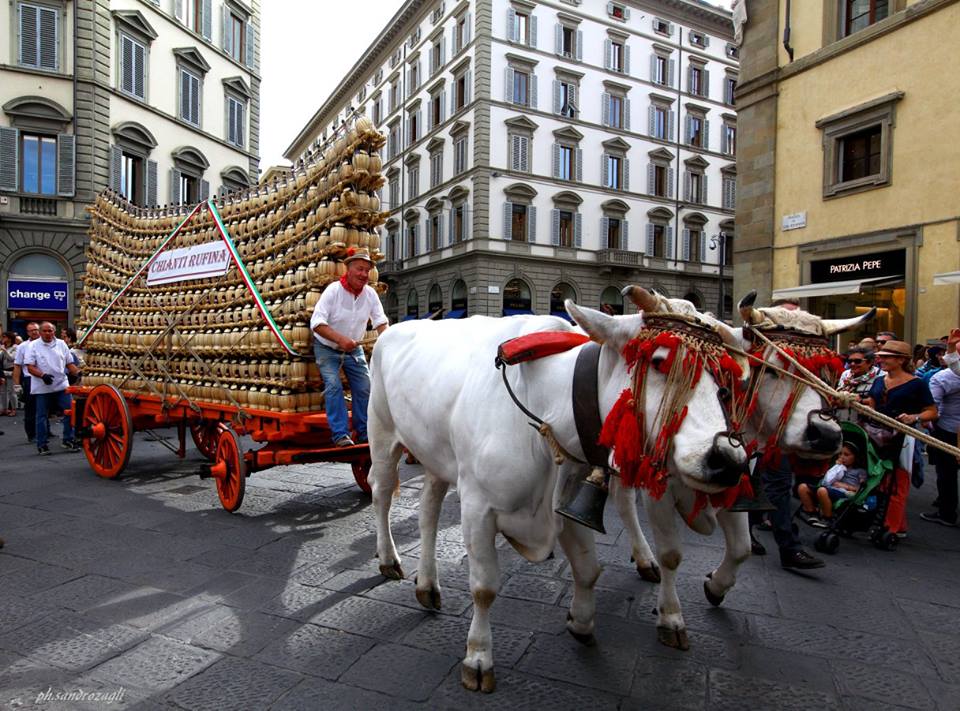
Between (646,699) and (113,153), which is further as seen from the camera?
(113,153)

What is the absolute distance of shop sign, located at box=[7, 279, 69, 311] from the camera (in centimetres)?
1911

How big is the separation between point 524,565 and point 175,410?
4086 millimetres

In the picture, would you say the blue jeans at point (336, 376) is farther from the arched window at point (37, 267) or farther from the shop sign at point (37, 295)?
the arched window at point (37, 267)

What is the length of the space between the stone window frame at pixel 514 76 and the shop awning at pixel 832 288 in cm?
2044

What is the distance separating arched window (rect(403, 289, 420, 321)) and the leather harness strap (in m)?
33.4

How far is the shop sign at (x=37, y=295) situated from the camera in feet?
62.7

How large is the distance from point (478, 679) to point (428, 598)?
816mm

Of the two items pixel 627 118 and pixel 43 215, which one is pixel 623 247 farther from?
pixel 43 215

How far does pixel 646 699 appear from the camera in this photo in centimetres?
266

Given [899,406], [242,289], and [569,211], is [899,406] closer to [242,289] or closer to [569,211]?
[242,289]

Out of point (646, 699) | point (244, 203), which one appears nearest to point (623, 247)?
point (244, 203)

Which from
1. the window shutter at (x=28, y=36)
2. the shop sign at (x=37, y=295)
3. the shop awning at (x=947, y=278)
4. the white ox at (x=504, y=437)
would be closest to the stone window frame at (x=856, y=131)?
the shop awning at (x=947, y=278)

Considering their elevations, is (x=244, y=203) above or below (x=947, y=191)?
below

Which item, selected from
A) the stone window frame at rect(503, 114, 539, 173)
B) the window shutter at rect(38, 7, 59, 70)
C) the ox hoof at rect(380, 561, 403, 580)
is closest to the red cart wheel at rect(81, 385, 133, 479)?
the ox hoof at rect(380, 561, 403, 580)
